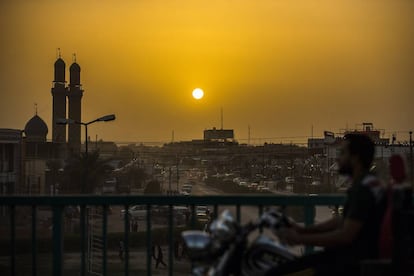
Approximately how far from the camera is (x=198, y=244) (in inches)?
165

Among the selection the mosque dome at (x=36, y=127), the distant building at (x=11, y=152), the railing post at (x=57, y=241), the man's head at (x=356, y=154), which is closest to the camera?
the man's head at (x=356, y=154)

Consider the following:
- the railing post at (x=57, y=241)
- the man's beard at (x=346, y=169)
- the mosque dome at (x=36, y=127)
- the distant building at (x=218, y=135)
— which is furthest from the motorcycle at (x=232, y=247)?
the distant building at (x=218, y=135)

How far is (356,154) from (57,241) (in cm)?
334

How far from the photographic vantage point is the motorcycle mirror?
4180 millimetres

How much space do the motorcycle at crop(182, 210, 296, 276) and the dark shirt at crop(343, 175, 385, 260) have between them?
17.4 inches

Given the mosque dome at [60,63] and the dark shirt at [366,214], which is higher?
the mosque dome at [60,63]

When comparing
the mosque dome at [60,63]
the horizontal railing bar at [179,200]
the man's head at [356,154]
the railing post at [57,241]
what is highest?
the mosque dome at [60,63]

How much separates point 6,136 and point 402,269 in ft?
189

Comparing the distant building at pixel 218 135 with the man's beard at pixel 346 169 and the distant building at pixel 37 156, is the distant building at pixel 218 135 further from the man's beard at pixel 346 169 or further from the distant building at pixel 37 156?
the man's beard at pixel 346 169

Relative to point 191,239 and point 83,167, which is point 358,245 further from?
point 83,167

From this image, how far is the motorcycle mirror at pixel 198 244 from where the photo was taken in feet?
13.7

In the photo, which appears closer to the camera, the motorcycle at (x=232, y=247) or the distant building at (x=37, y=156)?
the motorcycle at (x=232, y=247)

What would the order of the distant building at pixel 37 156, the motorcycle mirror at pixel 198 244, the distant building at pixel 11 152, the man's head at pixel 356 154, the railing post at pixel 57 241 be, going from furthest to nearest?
1. the distant building at pixel 37 156
2. the distant building at pixel 11 152
3. the railing post at pixel 57 241
4. the man's head at pixel 356 154
5. the motorcycle mirror at pixel 198 244

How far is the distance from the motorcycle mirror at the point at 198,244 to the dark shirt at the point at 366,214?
3.05 ft
